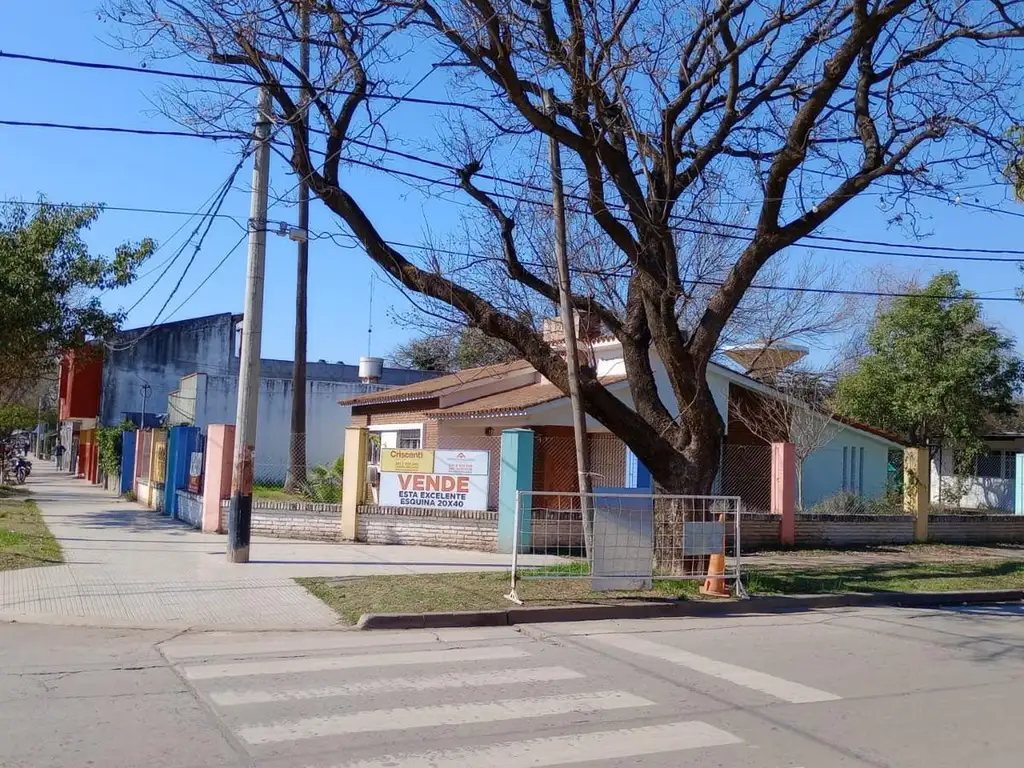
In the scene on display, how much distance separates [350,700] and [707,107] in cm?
970

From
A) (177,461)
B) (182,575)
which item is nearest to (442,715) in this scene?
(182,575)

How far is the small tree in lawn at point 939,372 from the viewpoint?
2744 centimetres

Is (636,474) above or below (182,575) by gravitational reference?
above

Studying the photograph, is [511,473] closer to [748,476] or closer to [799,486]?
[748,476]

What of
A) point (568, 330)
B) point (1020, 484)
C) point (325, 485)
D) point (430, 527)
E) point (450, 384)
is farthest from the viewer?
point (450, 384)

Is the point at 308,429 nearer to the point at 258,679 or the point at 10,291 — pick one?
the point at 10,291

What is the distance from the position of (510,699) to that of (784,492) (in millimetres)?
12447

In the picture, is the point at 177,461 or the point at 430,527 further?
the point at 177,461

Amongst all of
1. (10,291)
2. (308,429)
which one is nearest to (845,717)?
(10,291)

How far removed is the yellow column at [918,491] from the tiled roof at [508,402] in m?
6.36

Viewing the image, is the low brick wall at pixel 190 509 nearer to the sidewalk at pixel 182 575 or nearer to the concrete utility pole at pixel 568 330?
the sidewalk at pixel 182 575

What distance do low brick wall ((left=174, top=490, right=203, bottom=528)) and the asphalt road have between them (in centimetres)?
922

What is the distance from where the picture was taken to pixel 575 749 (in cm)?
597

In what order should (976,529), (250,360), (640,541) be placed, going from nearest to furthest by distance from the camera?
(640,541)
(250,360)
(976,529)
